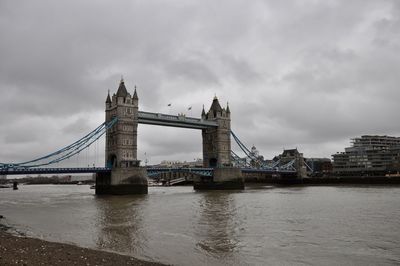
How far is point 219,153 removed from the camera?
87438mm

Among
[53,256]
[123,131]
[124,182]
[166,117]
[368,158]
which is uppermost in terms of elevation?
[166,117]

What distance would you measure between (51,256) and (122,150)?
53130mm

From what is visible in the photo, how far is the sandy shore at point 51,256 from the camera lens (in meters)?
12.9

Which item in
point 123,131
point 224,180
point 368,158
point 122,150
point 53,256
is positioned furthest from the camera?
point 368,158

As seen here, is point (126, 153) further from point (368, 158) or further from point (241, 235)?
point (368, 158)

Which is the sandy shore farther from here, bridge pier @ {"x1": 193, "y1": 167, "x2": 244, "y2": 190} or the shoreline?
bridge pier @ {"x1": 193, "y1": 167, "x2": 244, "y2": 190}

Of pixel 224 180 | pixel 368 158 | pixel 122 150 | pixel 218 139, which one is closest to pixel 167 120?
pixel 122 150

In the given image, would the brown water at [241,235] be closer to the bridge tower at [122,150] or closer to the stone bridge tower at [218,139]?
the bridge tower at [122,150]

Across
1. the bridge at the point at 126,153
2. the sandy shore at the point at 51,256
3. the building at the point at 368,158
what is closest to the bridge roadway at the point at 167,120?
the bridge at the point at 126,153

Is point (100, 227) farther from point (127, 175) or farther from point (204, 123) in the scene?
point (204, 123)

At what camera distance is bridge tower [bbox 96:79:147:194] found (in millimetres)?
62531

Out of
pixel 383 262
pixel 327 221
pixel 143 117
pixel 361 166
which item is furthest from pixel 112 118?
pixel 361 166

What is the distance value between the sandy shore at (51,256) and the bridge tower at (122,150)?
45646mm

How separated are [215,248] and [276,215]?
46.4 ft
